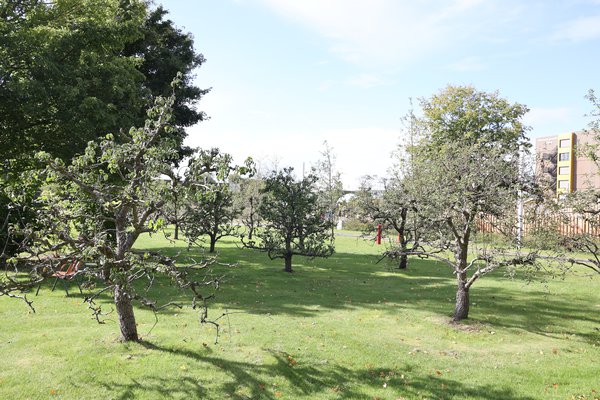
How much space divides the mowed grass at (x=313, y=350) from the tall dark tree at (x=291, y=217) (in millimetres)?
5091

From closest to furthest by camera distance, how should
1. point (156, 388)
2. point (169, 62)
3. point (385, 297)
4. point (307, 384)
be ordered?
point (156, 388)
point (307, 384)
point (385, 297)
point (169, 62)

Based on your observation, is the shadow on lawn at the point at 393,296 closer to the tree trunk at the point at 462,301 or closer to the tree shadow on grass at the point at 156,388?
the tree trunk at the point at 462,301

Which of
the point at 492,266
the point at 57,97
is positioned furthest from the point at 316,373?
the point at 57,97

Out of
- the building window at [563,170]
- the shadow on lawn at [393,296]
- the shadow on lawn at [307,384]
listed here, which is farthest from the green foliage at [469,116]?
the building window at [563,170]

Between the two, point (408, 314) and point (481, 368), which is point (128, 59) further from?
point (481, 368)

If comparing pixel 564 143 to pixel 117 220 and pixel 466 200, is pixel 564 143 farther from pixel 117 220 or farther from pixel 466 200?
pixel 117 220

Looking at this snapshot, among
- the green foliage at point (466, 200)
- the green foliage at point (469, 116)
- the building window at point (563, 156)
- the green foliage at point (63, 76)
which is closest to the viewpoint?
the green foliage at point (466, 200)

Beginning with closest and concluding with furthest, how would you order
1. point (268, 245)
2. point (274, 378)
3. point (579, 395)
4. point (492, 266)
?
point (579, 395) → point (274, 378) → point (492, 266) → point (268, 245)

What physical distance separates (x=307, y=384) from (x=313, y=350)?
1.67 meters

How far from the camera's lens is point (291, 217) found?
21.3m

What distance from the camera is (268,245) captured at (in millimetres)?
21438

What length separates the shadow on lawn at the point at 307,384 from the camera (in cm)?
757

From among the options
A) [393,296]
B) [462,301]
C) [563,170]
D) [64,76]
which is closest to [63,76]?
[64,76]

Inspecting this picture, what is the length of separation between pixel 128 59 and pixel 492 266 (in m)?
18.9
